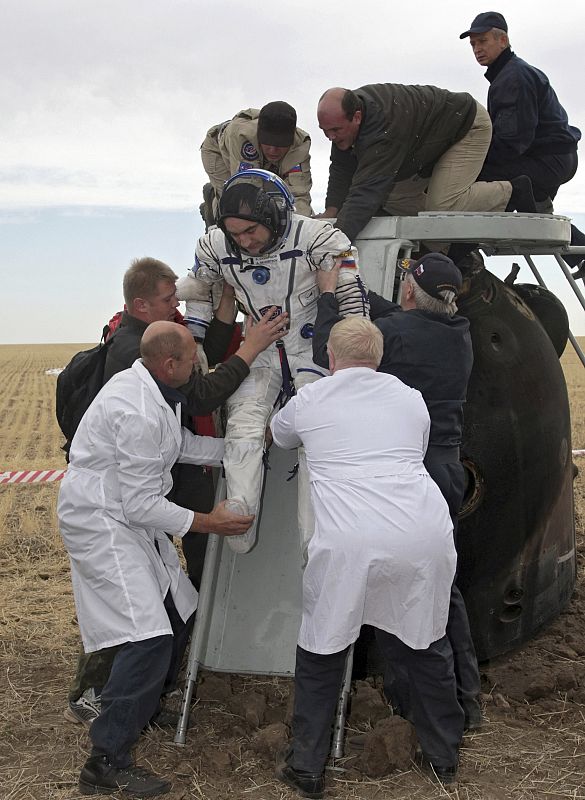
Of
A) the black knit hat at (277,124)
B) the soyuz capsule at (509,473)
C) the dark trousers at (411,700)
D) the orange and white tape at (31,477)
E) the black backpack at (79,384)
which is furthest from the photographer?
the orange and white tape at (31,477)

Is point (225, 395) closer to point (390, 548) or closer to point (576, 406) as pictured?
point (390, 548)

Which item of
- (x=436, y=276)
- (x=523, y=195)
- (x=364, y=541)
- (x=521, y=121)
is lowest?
(x=364, y=541)

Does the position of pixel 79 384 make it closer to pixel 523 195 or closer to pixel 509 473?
pixel 509 473

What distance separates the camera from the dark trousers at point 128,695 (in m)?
4.20

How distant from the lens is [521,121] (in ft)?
20.4

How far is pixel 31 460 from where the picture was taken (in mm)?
15375

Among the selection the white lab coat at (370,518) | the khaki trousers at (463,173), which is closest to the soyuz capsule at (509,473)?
the khaki trousers at (463,173)

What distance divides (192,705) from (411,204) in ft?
10.7

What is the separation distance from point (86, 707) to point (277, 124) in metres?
3.28

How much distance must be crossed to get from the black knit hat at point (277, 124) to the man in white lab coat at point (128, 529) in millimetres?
1589

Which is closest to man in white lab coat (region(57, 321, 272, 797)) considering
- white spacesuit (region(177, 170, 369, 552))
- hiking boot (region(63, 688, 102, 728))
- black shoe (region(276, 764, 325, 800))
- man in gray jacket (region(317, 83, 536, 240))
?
white spacesuit (region(177, 170, 369, 552))

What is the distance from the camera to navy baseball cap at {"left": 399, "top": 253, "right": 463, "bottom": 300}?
4.55m

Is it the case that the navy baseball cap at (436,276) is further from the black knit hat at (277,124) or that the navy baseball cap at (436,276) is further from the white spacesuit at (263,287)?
the black knit hat at (277,124)

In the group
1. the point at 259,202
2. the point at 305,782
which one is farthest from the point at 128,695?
the point at 259,202
